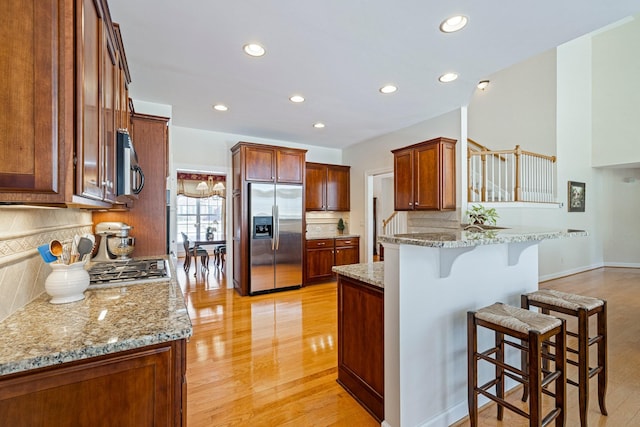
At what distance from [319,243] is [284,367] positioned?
2.89 meters

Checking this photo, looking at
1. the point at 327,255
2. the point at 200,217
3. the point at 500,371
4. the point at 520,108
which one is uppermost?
the point at 520,108

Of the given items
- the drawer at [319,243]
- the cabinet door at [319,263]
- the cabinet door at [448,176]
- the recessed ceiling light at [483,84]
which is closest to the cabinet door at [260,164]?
the drawer at [319,243]

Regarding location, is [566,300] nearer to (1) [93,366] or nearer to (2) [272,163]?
(1) [93,366]

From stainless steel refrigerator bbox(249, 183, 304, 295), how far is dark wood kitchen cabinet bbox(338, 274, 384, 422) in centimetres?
256

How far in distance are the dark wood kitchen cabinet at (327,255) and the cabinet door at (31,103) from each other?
434cm

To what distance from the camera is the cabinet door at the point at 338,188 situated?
586 centimetres

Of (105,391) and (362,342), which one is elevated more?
(105,391)

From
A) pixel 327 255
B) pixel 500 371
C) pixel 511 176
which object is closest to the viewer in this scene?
pixel 500 371

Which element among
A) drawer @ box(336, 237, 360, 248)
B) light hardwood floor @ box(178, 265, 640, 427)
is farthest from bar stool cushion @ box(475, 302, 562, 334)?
drawer @ box(336, 237, 360, 248)

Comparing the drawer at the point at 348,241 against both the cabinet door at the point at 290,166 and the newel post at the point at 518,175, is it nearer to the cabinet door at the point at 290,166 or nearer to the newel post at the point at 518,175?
the cabinet door at the point at 290,166

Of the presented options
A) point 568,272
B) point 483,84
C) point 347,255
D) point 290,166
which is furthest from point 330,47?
point 568,272

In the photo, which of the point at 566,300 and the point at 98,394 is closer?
the point at 98,394

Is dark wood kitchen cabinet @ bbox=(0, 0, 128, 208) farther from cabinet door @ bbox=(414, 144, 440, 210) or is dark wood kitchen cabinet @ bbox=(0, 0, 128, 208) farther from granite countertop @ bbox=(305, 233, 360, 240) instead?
granite countertop @ bbox=(305, 233, 360, 240)

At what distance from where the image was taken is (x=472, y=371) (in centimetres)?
165
